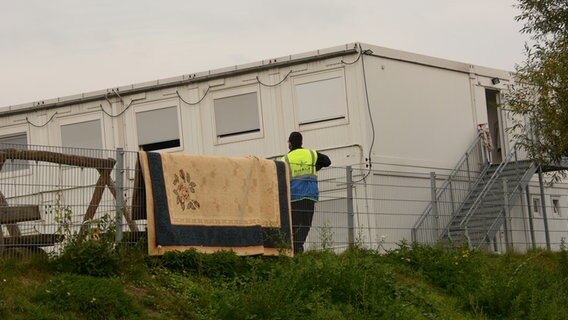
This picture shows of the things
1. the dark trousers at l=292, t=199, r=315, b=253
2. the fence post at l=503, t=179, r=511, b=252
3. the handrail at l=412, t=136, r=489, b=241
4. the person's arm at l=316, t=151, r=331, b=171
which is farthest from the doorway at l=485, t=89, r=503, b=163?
the dark trousers at l=292, t=199, r=315, b=253

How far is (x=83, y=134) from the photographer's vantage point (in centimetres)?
3025

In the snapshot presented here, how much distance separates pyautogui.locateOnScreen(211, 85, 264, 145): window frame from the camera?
28703mm

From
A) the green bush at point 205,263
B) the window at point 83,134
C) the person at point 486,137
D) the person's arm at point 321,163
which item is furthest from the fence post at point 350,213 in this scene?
the window at point 83,134

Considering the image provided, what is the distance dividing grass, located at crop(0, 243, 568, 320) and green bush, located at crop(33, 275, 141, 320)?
12 mm

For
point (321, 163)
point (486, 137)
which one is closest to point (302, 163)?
point (321, 163)

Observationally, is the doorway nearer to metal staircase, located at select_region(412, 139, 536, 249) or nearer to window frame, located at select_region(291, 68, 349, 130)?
metal staircase, located at select_region(412, 139, 536, 249)

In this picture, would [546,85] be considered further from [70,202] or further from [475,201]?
[70,202]

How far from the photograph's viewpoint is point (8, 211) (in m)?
16.0

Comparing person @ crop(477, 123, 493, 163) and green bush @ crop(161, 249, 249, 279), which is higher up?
person @ crop(477, 123, 493, 163)

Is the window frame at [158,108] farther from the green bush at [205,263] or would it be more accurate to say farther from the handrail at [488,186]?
the green bush at [205,263]

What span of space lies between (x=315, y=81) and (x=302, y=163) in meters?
8.02

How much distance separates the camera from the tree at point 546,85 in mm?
23781

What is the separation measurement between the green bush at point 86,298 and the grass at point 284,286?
1 centimetres

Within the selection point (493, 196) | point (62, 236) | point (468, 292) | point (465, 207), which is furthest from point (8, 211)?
point (493, 196)
